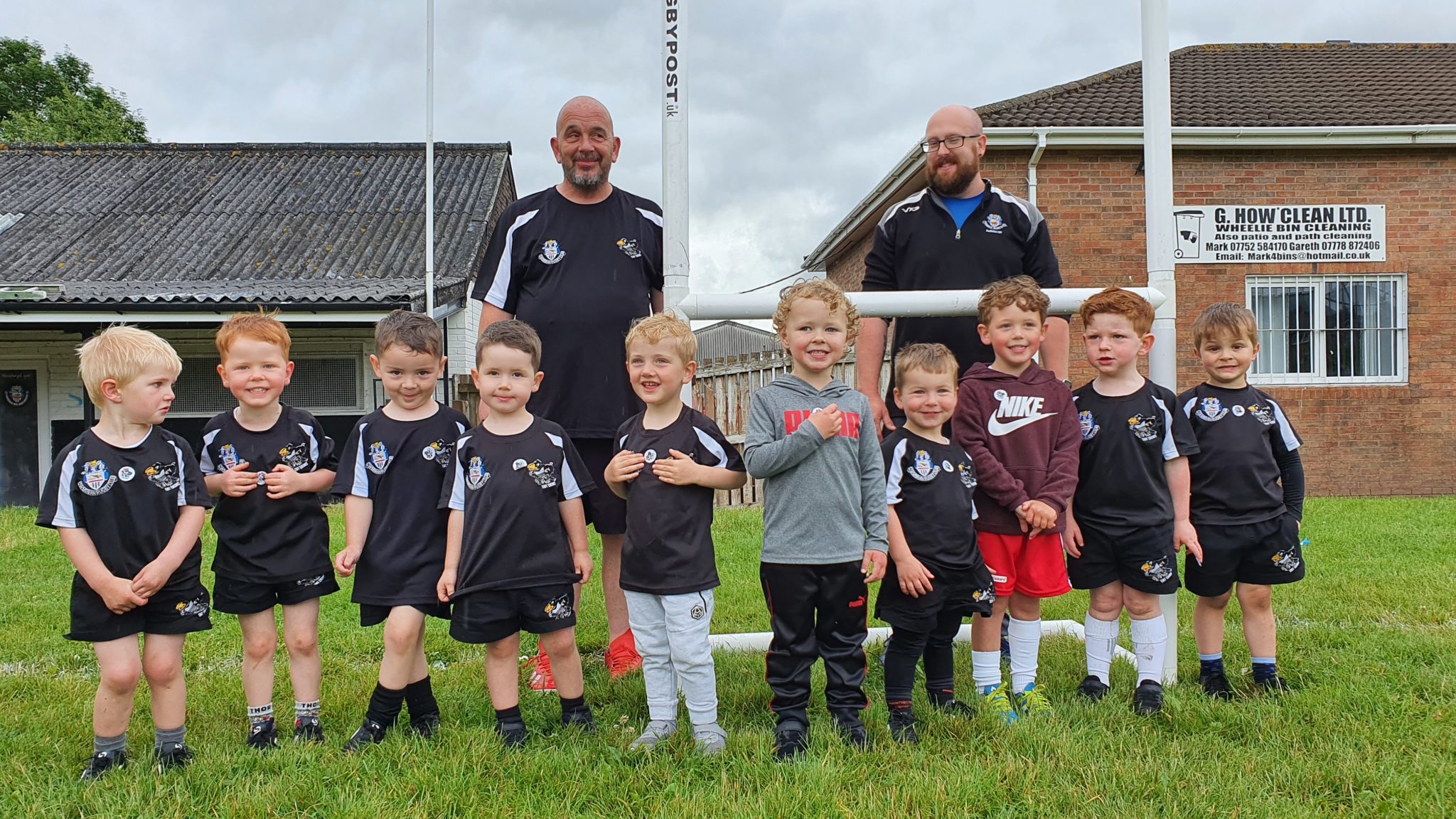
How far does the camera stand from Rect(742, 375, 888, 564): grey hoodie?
2895 mm

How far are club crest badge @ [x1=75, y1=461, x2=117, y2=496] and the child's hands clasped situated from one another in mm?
2105

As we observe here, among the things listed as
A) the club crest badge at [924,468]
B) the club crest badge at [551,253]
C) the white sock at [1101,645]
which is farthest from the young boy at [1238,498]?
the club crest badge at [551,253]

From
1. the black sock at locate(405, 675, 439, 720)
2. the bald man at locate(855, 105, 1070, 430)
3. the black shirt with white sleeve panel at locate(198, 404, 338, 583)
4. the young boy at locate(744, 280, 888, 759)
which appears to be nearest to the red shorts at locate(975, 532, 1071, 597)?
the young boy at locate(744, 280, 888, 759)

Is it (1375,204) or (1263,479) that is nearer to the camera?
(1263,479)

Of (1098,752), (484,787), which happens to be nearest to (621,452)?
(484,787)

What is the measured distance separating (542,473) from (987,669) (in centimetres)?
168

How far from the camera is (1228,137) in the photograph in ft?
37.2

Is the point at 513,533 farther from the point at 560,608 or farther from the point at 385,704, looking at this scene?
the point at 385,704

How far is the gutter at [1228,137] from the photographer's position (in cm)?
1103

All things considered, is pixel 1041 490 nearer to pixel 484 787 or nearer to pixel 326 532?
pixel 484 787

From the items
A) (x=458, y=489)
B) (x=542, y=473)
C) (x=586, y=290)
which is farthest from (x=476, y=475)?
(x=586, y=290)

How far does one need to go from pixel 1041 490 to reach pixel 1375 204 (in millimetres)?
11495

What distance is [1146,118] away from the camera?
371cm

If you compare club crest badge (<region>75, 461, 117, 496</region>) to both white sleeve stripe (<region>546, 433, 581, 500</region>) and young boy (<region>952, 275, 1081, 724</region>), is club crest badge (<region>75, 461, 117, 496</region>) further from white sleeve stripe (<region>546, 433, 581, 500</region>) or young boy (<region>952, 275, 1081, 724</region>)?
young boy (<region>952, 275, 1081, 724</region>)
